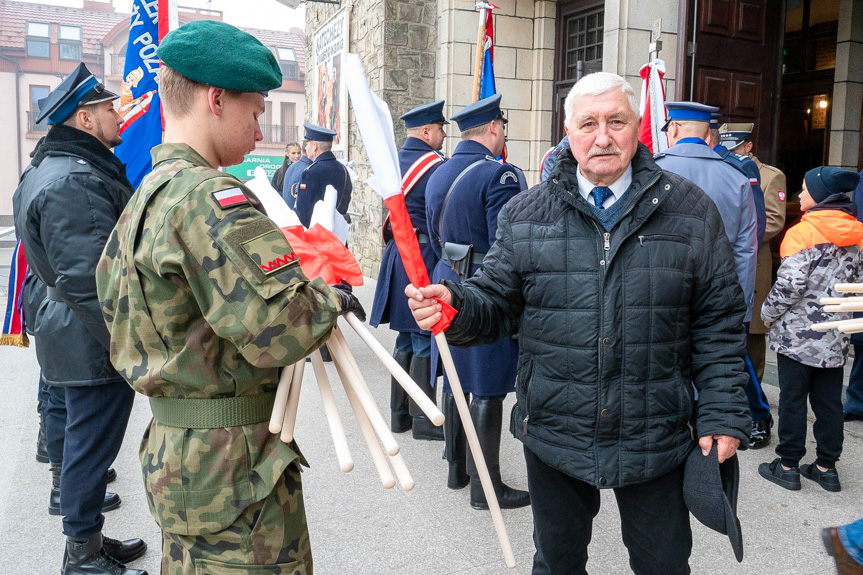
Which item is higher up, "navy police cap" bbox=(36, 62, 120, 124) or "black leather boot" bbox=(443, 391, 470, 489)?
"navy police cap" bbox=(36, 62, 120, 124)

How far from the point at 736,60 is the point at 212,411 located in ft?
20.6

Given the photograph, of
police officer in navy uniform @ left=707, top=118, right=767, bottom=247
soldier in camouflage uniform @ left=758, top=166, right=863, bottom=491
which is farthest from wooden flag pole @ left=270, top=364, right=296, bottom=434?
police officer in navy uniform @ left=707, top=118, right=767, bottom=247

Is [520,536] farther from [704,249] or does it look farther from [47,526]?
[47,526]

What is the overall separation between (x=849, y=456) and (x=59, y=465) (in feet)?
14.1

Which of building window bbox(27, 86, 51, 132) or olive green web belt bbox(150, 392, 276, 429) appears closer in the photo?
olive green web belt bbox(150, 392, 276, 429)

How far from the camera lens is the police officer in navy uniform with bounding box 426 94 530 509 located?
3539mm

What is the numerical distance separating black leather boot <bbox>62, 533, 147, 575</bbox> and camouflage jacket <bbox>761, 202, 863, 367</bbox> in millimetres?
3382

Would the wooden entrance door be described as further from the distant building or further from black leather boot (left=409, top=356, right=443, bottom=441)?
the distant building

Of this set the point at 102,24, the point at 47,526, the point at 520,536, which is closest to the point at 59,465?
the point at 47,526

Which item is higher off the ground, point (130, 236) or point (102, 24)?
point (102, 24)

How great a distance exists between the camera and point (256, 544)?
1.68 metres

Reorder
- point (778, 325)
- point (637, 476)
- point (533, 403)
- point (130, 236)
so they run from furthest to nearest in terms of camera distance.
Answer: point (778, 325), point (533, 403), point (637, 476), point (130, 236)

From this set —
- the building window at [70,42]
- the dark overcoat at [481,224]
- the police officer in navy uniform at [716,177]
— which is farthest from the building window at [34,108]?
the police officer in navy uniform at [716,177]

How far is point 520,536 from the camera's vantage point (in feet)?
10.8
